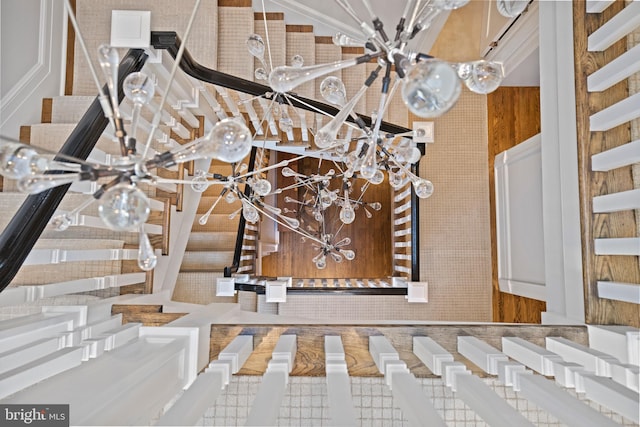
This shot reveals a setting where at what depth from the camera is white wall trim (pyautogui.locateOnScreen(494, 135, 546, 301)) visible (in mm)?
3213

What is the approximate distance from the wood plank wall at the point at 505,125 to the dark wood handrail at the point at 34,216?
3940 mm

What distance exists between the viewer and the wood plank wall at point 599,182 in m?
1.85

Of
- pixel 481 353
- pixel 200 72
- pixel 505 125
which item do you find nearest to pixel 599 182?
pixel 481 353

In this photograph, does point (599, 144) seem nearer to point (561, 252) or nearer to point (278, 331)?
point (561, 252)

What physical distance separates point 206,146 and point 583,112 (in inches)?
76.1

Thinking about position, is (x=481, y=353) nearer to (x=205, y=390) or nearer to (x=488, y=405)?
(x=488, y=405)

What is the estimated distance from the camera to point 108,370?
1046mm

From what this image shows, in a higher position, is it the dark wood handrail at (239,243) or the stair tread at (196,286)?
the dark wood handrail at (239,243)

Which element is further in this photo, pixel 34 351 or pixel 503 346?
pixel 503 346

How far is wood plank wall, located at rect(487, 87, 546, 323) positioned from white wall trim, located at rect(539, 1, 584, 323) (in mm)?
2182

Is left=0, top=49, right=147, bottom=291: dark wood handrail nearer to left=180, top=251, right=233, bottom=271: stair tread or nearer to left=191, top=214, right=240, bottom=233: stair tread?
left=180, top=251, right=233, bottom=271: stair tread

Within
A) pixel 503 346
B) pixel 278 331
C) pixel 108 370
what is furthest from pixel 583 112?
pixel 108 370

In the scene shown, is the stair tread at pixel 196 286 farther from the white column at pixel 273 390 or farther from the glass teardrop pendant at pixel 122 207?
the glass teardrop pendant at pixel 122 207

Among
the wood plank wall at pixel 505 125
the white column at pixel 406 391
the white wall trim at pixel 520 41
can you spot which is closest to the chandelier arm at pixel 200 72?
the white column at pixel 406 391
